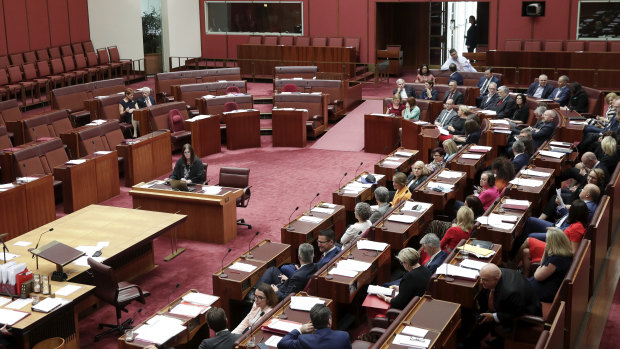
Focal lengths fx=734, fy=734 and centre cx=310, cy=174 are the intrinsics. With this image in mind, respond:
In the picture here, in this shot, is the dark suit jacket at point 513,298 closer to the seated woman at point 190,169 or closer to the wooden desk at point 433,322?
the wooden desk at point 433,322

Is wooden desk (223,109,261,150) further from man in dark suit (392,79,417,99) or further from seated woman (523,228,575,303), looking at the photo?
seated woman (523,228,575,303)

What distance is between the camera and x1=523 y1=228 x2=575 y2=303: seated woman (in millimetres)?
6266

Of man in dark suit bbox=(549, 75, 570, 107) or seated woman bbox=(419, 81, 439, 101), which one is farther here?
seated woman bbox=(419, 81, 439, 101)

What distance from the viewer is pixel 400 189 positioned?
9094 millimetres

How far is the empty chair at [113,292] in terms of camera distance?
7.06 m

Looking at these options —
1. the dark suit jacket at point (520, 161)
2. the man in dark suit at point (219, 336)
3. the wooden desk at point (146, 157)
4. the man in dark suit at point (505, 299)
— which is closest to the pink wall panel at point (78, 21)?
the wooden desk at point (146, 157)

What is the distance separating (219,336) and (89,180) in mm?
5994

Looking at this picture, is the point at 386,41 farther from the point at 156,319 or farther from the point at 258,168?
the point at 156,319

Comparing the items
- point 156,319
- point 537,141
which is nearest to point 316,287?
point 156,319

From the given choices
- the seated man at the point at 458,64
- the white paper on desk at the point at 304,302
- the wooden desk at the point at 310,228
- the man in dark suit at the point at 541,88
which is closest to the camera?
the white paper on desk at the point at 304,302

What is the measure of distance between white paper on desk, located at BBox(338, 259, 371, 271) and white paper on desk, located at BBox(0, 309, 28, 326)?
288 cm

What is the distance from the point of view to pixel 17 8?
18.5 metres

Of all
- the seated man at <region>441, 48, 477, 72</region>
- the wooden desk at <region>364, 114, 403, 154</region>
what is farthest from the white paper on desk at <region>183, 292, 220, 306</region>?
the seated man at <region>441, 48, 477, 72</region>

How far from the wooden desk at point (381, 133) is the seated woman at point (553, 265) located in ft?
23.9
